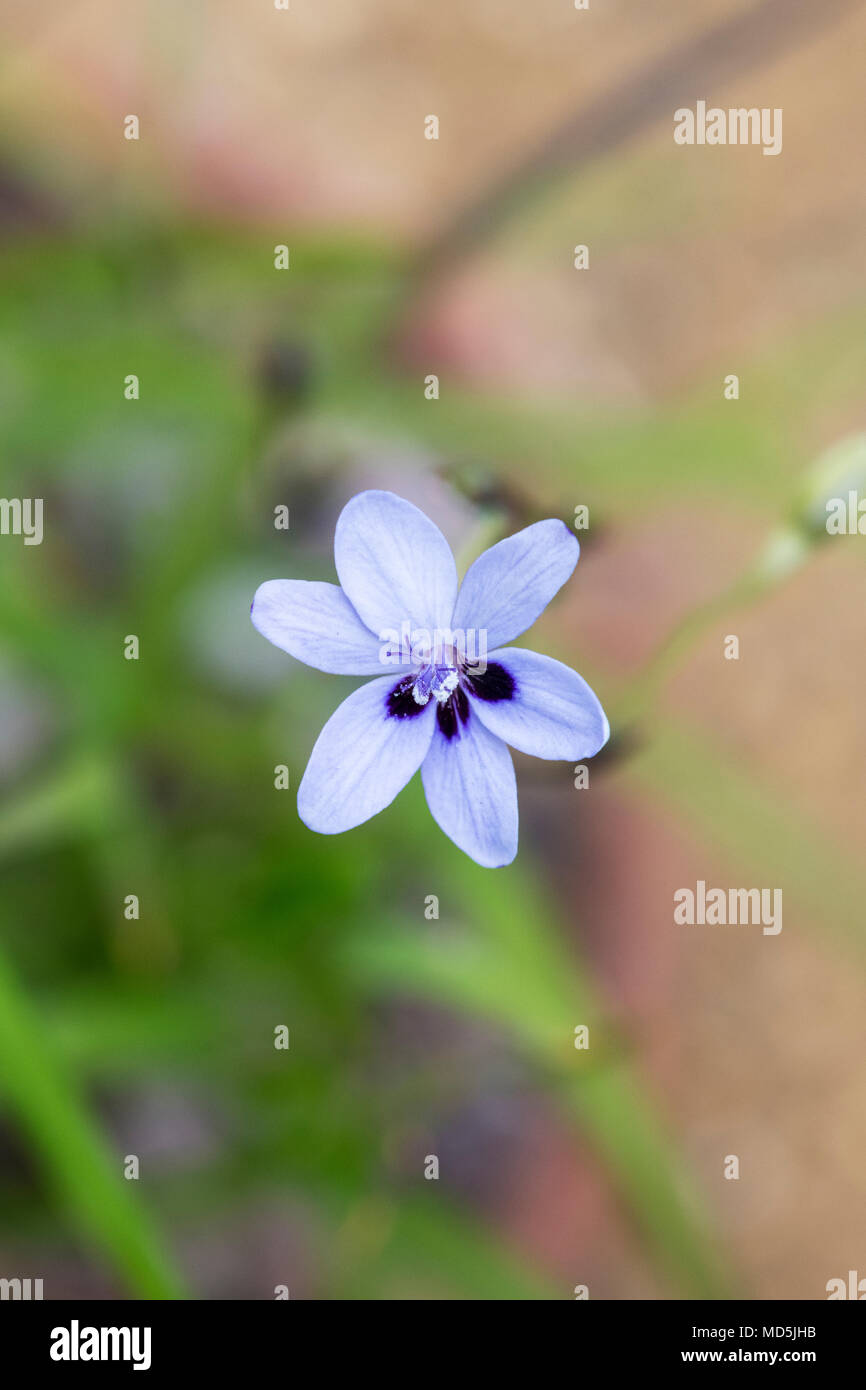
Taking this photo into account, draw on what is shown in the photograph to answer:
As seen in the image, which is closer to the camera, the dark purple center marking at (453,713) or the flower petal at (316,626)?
the flower petal at (316,626)

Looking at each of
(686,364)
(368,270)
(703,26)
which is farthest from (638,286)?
(368,270)

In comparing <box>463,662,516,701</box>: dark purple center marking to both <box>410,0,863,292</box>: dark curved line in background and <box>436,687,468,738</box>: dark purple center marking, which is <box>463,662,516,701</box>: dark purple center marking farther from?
<box>410,0,863,292</box>: dark curved line in background

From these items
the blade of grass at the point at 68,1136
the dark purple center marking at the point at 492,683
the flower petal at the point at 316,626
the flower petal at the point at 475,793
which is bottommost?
the blade of grass at the point at 68,1136

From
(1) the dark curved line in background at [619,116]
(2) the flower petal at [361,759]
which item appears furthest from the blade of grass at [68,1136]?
(1) the dark curved line in background at [619,116]

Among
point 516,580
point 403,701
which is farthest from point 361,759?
point 516,580

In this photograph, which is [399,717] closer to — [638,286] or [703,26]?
[638,286]

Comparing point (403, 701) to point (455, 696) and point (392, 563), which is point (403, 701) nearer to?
point (455, 696)

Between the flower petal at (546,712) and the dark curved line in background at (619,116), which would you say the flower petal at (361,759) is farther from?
the dark curved line in background at (619,116)
